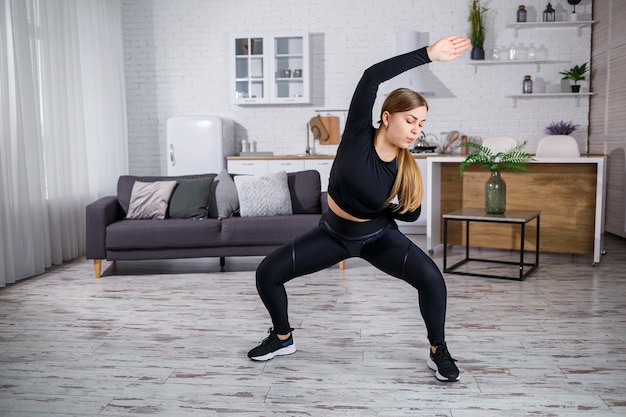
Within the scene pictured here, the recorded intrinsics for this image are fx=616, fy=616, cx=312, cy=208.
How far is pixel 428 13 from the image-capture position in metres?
7.44

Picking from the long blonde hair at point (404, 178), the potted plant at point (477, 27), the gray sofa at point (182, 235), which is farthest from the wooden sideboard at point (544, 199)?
the long blonde hair at point (404, 178)

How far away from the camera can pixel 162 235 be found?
16.1 ft

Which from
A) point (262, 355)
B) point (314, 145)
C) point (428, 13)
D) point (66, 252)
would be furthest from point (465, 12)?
point (262, 355)

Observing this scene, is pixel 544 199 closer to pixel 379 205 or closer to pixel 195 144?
pixel 379 205

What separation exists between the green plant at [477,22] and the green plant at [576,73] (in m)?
1.03

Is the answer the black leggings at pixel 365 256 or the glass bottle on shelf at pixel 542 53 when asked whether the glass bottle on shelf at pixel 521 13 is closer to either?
the glass bottle on shelf at pixel 542 53

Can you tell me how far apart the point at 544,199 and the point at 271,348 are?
3.42 m

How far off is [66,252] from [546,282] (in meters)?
4.18

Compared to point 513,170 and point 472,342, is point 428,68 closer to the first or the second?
point 513,170

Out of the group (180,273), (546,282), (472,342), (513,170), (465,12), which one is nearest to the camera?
(472,342)

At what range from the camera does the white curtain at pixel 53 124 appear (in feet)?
15.9

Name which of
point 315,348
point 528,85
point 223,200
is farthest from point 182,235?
point 528,85

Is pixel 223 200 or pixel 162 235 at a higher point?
pixel 223 200

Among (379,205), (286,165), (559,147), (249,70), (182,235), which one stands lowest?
(182,235)
